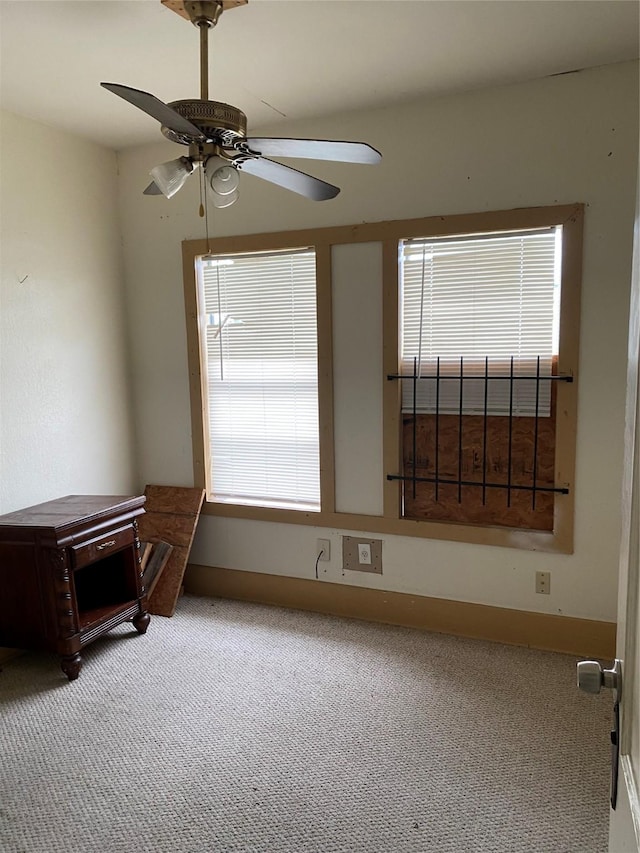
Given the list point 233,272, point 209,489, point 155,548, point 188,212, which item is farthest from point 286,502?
point 188,212

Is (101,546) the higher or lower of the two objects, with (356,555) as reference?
higher

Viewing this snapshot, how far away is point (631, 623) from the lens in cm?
82

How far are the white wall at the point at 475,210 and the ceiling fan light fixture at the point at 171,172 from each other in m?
1.23

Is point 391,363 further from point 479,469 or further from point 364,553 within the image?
point 364,553

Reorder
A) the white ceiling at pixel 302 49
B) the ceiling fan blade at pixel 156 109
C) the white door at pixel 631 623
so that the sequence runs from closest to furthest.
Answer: the white door at pixel 631 623 < the ceiling fan blade at pixel 156 109 < the white ceiling at pixel 302 49

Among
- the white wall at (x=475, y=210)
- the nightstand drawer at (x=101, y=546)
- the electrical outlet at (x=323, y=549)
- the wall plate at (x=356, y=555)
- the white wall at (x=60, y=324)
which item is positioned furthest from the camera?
the electrical outlet at (x=323, y=549)

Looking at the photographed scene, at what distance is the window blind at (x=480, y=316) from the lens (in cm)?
270

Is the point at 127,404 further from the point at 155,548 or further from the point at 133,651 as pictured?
the point at 133,651

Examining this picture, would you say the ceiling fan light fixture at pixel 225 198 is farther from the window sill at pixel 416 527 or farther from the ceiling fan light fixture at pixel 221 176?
the window sill at pixel 416 527

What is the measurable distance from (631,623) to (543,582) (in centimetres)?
214

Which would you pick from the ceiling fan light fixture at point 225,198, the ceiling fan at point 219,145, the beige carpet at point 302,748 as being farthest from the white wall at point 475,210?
the ceiling fan light fixture at point 225,198

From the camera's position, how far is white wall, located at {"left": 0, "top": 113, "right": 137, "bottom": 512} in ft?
9.39

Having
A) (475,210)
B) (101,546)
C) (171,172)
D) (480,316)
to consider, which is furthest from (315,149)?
(101,546)

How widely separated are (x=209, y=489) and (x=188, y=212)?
165 cm
